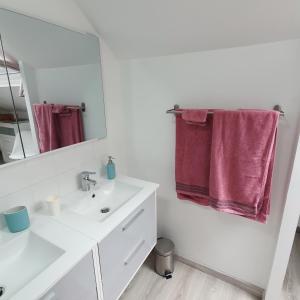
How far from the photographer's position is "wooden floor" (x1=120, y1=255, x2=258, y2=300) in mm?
1580

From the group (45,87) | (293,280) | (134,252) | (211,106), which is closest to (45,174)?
(45,87)

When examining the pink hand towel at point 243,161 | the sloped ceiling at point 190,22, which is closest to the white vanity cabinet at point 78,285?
the pink hand towel at point 243,161

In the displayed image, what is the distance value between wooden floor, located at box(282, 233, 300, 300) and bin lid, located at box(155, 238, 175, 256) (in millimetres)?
900

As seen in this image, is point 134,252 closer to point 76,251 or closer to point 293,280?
point 76,251

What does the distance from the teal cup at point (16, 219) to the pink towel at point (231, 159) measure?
3.31 ft

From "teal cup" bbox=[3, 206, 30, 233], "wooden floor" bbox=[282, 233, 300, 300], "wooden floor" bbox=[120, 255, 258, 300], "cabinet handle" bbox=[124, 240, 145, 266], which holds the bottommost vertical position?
"wooden floor" bbox=[120, 255, 258, 300]

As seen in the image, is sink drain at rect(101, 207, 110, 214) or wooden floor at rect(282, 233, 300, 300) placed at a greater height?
sink drain at rect(101, 207, 110, 214)

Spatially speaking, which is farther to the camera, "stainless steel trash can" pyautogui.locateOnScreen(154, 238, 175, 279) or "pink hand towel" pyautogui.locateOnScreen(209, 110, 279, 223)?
"stainless steel trash can" pyautogui.locateOnScreen(154, 238, 175, 279)

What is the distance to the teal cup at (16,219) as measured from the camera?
0.96 metres

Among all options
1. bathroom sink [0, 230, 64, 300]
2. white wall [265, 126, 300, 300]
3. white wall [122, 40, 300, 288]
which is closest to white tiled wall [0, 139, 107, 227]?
bathroom sink [0, 230, 64, 300]

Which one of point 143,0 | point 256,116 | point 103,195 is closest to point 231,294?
point 103,195

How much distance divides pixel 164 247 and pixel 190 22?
1681mm

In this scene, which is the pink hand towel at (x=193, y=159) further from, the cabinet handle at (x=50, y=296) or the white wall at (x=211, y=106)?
the cabinet handle at (x=50, y=296)

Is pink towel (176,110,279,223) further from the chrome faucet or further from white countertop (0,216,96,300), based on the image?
white countertop (0,216,96,300)
